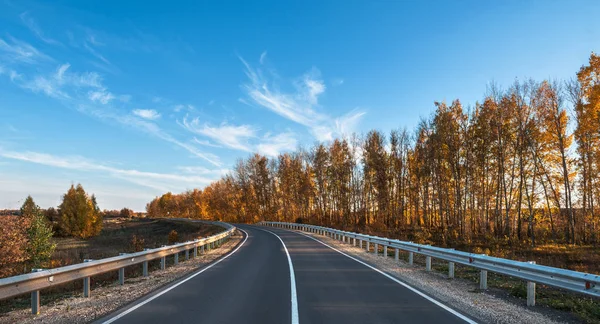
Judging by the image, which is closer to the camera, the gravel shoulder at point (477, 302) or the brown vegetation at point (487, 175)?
the gravel shoulder at point (477, 302)

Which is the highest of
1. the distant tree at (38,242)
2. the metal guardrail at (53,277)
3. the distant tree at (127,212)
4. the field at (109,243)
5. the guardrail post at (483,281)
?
the metal guardrail at (53,277)

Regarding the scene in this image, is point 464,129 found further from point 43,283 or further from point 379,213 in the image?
point 43,283

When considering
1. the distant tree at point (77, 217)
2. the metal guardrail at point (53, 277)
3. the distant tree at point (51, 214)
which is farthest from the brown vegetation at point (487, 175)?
the distant tree at point (51, 214)

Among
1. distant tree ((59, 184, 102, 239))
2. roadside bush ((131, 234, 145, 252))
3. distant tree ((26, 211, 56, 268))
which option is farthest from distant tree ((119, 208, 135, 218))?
roadside bush ((131, 234, 145, 252))

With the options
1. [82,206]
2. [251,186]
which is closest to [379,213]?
[251,186]

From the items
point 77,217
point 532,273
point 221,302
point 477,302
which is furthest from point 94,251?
point 77,217

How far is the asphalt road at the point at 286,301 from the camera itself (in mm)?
6262

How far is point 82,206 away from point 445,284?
7360 cm

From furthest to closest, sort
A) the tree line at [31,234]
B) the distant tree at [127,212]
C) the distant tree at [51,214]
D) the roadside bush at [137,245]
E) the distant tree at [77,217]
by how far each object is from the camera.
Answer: the distant tree at [127,212] < the distant tree at [51,214] < the distant tree at [77,217] < the roadside bush at [137,245] < the tree line at [31,234]

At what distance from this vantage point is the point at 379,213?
49.0 metres

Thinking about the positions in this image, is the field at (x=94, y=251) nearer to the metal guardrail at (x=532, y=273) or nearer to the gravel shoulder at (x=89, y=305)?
the gravel shoulder at (x=89, y=305)

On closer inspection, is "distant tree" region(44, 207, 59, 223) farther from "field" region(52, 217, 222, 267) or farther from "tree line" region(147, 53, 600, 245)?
"tree line" region(147, 53, 600, 245)

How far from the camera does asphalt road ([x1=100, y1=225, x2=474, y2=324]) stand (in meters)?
6.26

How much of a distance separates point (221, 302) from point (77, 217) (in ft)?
238
